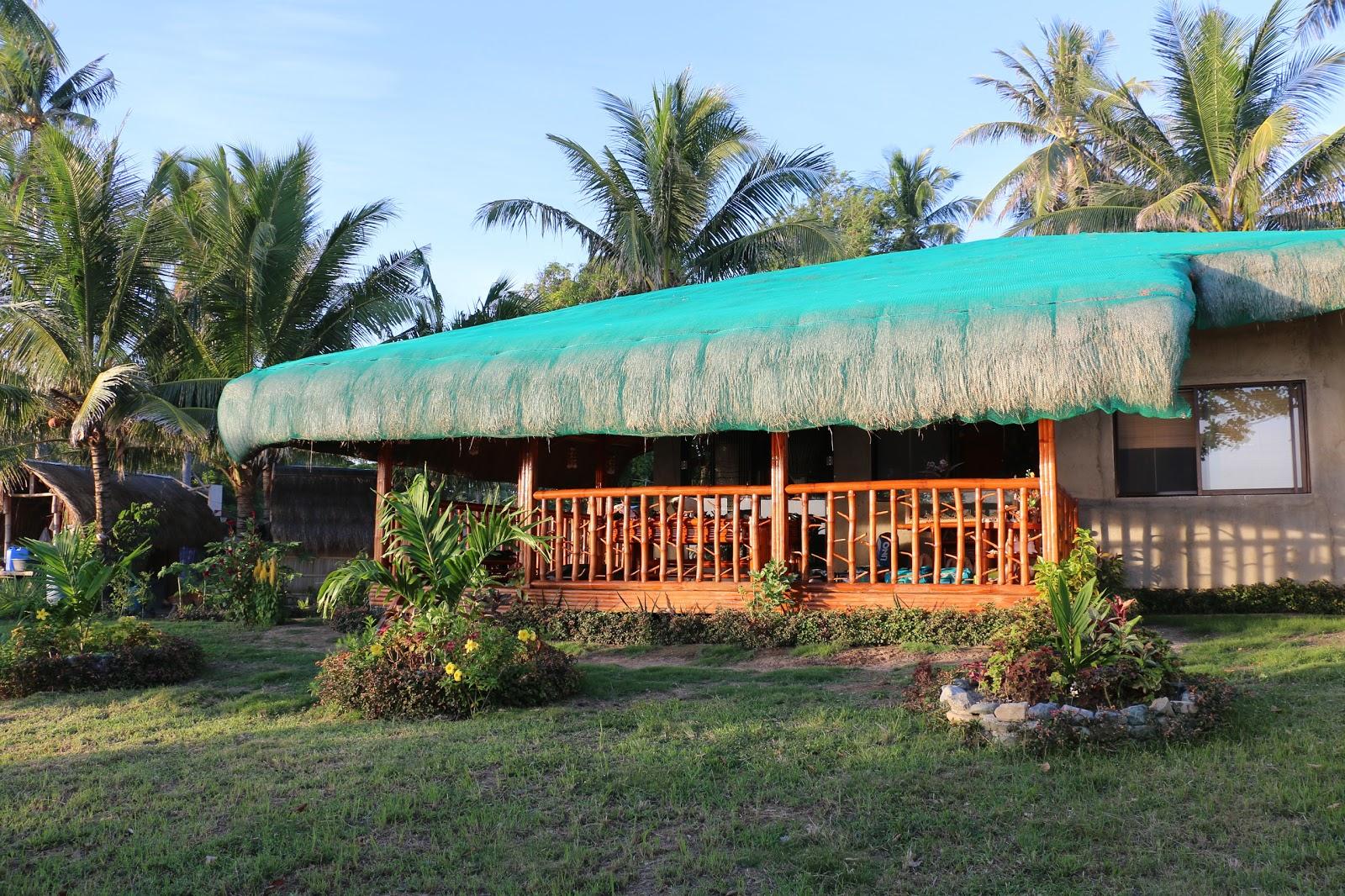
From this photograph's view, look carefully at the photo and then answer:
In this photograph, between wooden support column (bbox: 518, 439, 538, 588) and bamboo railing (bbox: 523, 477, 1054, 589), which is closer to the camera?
bamboo railing (bbox: 523, 477, 1054, 589)

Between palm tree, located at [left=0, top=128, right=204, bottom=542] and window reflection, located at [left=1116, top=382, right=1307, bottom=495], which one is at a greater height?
palm tree, located at [left=0, top=128, right=204, bottom=542]

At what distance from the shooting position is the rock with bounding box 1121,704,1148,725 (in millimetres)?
5469

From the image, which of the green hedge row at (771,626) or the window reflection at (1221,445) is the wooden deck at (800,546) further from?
the window reflection at (1221,445)

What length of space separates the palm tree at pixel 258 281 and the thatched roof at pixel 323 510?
281cm

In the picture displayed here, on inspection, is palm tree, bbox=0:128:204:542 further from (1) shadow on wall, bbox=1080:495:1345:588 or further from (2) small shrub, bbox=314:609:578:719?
(1) shadow on wall, bbox=1080:495:1345:588

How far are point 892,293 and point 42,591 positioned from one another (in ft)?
24.3

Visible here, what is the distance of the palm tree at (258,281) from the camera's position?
16.5m

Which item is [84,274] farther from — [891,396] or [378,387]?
[891,396]

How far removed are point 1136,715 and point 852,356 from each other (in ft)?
12.4

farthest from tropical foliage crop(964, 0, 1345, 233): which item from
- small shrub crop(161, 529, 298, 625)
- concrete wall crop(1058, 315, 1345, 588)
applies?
small shrub crop(161, 529, 298, 625)

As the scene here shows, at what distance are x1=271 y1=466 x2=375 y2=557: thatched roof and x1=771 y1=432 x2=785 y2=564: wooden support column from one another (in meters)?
11.9

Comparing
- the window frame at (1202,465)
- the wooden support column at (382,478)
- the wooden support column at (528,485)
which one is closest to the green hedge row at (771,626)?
the wooden support column at (528,485)

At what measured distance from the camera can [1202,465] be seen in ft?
33.8

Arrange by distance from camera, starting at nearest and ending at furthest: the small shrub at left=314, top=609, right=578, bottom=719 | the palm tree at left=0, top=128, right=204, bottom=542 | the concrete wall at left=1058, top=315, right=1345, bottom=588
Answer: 1. the small shrub at left=314, top=609, right=578, bottom=719
2. the concrete wall at left=1058, top=315, right=1345, bottom=588
3. the palm tree at left=0, top=128, right=204, bottom=542
